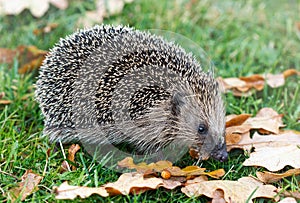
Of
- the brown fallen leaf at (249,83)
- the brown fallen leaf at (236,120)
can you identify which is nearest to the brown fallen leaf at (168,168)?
the brown fallen leaf at (236,120)

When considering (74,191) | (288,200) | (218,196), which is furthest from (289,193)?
(74,191)

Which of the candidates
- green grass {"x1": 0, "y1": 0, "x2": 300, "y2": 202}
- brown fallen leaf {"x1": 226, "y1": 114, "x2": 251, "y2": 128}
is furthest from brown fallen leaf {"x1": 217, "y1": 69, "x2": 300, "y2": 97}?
brown fallen leaf {"x1": 226, "y1": 114, "x2": 251, "y2": 128}

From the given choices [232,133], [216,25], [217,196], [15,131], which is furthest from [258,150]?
[216,25]

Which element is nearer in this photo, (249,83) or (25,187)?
(25,187)

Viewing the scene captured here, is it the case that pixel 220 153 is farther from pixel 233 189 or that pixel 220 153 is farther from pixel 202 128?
pixel 233 189

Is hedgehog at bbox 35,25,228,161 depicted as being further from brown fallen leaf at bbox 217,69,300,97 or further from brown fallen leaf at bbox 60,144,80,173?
brown fallen leaf at bbox 217,69,300,97

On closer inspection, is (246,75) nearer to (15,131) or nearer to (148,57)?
(148,57)

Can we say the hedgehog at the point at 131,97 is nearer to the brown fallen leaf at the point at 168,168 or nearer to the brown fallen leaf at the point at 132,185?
the brown fallen leaf at the point at 168,168
